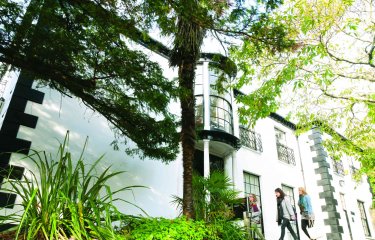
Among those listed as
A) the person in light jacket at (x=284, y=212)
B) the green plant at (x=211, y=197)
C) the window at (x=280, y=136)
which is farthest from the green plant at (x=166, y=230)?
the window at (x=280, y=136)

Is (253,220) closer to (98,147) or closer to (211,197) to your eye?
(211,197)

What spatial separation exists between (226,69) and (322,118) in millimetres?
6803

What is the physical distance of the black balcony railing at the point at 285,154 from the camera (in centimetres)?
1385

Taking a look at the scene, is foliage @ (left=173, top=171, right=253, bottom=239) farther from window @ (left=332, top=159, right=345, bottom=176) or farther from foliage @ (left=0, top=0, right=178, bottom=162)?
window @ (left=332, top=159, right=345, bottom=176)

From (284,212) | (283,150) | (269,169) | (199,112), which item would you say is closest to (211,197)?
(284,212)

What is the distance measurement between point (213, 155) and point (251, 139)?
2401mm

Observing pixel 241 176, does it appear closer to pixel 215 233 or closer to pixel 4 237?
pixel 215 233

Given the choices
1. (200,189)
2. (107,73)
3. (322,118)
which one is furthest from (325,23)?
(107,73)

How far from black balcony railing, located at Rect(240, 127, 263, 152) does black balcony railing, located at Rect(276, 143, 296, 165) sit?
1.76 m

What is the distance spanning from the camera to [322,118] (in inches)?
414

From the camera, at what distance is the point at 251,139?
41.0 feet

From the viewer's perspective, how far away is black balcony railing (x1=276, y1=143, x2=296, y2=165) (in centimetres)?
1385

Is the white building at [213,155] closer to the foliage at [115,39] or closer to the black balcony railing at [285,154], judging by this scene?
the black balcony railing at [285,154]

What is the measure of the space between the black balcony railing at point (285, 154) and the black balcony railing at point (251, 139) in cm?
176
